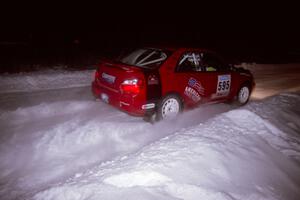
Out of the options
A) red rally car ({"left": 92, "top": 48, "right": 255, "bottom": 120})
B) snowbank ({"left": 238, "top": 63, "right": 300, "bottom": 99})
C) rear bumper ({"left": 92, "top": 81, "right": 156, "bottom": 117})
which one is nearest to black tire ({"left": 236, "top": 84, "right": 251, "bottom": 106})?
red rally car ({"left": 92, "top": 48, "right": 255, "bottom": 120})

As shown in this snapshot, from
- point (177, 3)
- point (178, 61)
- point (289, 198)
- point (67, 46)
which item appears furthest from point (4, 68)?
point (177, 3)

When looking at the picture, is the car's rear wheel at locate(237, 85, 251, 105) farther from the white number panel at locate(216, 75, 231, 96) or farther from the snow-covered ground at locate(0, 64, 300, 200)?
the white number panel at locate(216, 75, 231, 96)

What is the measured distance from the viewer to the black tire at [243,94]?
844 cm

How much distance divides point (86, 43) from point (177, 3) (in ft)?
46.5

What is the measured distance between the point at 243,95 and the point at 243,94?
0.03 metres

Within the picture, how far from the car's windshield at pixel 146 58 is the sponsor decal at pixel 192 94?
885mm

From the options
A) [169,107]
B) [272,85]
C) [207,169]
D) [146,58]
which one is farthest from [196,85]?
[272,85]

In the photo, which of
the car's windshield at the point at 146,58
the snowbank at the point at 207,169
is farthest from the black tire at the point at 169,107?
the snowbank at the point at 207,169

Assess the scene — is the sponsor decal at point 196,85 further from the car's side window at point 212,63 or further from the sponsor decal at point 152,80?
the sponsor decal at point 152,80

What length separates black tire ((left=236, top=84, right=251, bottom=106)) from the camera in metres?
8.44

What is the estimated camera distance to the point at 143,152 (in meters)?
4.60

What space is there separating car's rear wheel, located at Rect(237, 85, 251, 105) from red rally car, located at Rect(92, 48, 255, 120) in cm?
80

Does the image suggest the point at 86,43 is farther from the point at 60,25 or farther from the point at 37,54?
the point at 37,54

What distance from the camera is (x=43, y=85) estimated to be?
1016 cm
